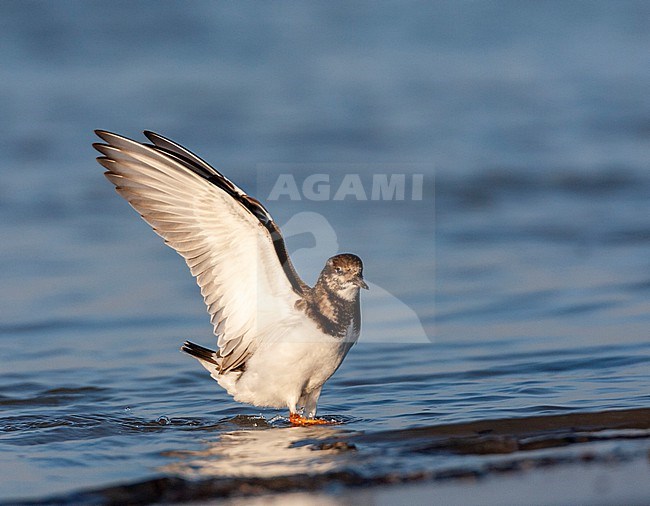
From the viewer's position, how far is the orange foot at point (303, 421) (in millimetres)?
6125

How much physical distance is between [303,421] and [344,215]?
529 centimetres

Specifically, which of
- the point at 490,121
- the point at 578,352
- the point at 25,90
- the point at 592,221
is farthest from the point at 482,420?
the point at 25,90

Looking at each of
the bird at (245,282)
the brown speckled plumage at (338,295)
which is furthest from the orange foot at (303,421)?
the brown speckled plumage at (338,295)

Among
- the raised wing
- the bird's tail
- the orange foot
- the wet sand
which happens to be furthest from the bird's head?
the wet sand

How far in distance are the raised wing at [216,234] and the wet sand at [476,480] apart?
1.07 metres

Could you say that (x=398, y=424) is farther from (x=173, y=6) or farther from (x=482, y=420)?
(x=173, y=6)

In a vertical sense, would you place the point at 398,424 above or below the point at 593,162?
below

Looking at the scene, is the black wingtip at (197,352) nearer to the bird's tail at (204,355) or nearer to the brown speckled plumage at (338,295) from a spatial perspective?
the bird's tail at (204,355)

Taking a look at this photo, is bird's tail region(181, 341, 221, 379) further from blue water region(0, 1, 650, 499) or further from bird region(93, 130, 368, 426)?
blue water region(0, 1, 650, 499)

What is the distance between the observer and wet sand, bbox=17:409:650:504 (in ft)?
14.8

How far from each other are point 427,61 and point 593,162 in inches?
214

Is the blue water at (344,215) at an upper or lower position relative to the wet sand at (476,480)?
upper

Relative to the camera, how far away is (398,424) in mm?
5867

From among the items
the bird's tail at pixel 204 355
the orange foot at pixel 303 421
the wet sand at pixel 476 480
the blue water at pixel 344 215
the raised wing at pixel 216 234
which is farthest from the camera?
the bird's tail at pixel 204 355
